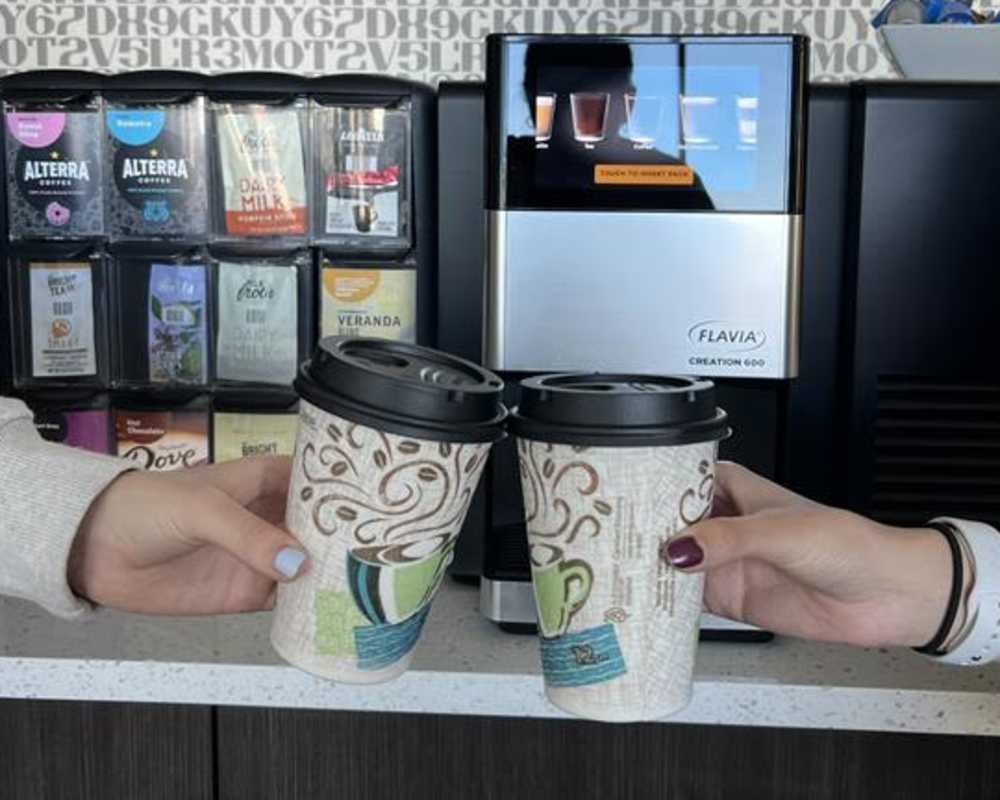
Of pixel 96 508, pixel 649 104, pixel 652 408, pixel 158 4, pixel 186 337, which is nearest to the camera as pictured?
pixel 652 408

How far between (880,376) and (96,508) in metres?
0.70

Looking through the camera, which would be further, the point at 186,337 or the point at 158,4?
the point at 158,4

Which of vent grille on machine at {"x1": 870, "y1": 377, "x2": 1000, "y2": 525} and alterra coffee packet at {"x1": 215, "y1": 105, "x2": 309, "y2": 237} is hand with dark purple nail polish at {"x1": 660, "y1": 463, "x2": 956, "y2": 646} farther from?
alterra coffee packet at {"x1": 215, "y1": 105, "x2": 309, "y2": 237}

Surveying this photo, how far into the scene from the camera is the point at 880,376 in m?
1.19

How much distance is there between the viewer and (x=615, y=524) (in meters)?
0.73

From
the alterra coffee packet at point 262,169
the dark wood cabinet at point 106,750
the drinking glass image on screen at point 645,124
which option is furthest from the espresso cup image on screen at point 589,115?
the dark wood cabinet at point 106,750

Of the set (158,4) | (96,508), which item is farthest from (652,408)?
(158,4)

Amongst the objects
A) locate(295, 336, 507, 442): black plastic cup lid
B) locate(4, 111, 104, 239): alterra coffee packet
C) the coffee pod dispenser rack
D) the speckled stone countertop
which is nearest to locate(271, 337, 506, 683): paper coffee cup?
locate(295, 336, 507, 442): black plastic cup lid

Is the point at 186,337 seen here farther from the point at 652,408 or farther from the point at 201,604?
the point at 652,408

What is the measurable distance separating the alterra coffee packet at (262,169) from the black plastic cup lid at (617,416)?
1.94 ft

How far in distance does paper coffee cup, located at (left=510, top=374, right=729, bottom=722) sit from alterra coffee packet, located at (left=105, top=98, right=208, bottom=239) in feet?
2.06

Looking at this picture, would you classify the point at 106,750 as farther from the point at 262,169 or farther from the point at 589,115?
the point at 589,115

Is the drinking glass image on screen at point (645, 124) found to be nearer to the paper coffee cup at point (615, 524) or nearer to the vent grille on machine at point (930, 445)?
the vent grille on machine at point (930, 445)

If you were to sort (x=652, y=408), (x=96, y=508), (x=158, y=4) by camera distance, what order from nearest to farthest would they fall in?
(x=652, y=408) < (x=96, y=508) < (x=158, y=4)
